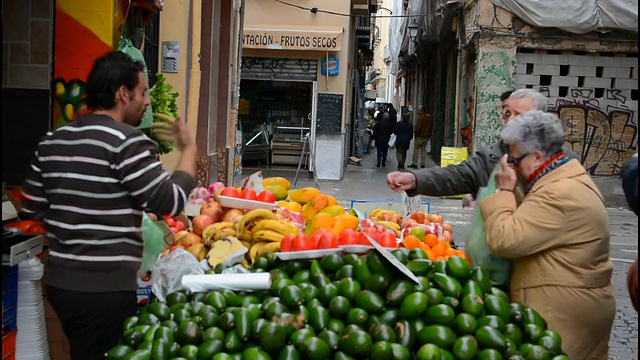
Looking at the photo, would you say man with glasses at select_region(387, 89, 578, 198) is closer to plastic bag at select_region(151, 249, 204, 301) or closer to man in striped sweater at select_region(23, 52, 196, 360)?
plastic bag at select_region(151, 249, 204, 301)

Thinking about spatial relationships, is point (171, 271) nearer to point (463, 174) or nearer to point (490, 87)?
point (463, 174)

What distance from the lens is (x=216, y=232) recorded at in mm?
4875

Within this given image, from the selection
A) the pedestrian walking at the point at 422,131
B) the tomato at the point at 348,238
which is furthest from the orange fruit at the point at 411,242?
the pedestrian walking at the point at 422,131

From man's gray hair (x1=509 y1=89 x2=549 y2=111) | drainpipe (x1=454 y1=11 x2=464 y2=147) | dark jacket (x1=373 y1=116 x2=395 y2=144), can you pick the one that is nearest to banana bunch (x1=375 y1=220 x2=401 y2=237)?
man's gray hair (x1=509 y1=89 x2=549 y2=111)

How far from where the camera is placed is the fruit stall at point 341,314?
2.96m

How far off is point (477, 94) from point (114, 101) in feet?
46.4

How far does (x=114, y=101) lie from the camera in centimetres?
321

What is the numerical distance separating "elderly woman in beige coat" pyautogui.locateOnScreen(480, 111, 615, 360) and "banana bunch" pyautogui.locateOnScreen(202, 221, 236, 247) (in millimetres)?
1871

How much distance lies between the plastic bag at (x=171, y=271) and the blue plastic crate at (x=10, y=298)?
2.31ft

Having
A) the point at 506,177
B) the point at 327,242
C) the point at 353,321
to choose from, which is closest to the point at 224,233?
the point at 327,242

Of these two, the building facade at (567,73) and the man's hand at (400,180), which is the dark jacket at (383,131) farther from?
the man's hand at (400,180)

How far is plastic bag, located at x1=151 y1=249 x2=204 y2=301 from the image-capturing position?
3.82 m

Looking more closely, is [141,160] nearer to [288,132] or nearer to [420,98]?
[288,132]

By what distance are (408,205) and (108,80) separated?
Result: 3630mm
